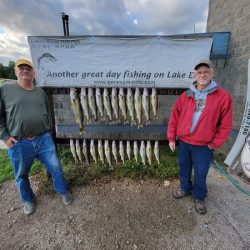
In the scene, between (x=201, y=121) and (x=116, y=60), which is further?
(x=116, y=60)

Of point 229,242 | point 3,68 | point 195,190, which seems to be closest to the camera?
point 229,242

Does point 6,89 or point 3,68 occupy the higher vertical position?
point 3,68

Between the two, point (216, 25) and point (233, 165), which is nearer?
point (233, 165)

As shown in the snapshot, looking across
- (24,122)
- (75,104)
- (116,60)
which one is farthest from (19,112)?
(116,60)

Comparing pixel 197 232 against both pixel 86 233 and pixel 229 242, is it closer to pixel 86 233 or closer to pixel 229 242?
pixel 229 242

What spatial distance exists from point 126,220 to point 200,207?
1179mm

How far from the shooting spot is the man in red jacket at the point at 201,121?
7.98ft

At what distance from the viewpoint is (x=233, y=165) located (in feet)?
11.8

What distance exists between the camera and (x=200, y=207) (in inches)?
117

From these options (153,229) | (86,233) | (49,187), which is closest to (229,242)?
(153,229)

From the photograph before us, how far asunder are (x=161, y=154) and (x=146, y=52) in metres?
2.51

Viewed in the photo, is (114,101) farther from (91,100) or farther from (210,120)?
(210,120)

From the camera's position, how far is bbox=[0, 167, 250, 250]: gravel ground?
2.52 m

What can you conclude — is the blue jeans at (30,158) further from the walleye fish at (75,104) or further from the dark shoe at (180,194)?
the dark shoe at (180,194)
